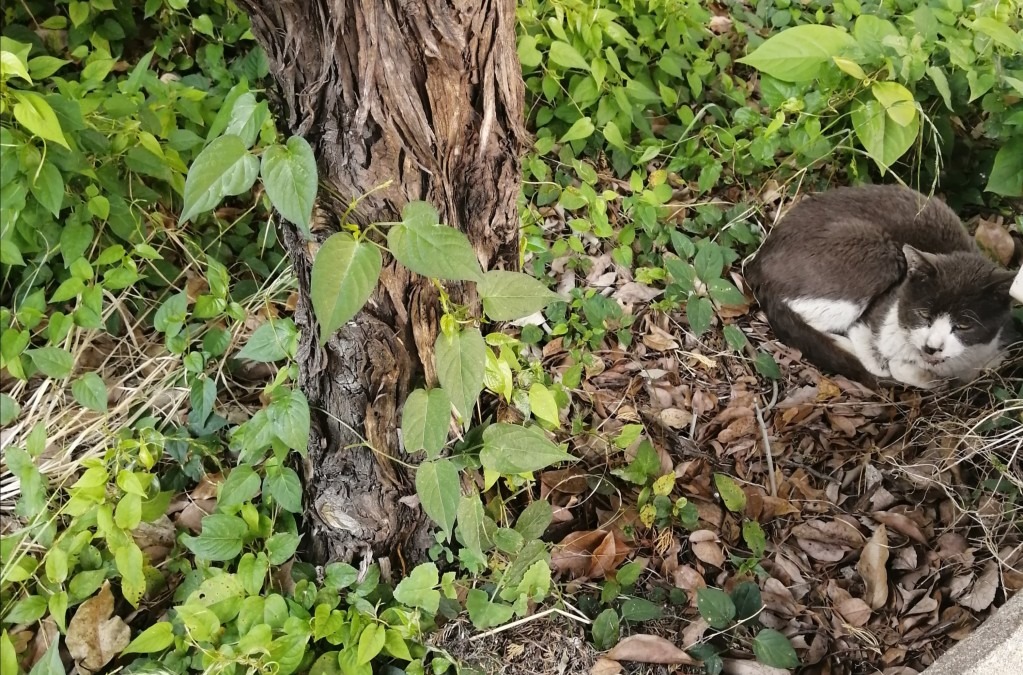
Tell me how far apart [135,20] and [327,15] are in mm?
1891

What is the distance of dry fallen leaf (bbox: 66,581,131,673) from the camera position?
5.08 ft

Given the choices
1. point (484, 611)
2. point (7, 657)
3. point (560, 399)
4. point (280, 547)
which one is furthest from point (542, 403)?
point (7, 657)

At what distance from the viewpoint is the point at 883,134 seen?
2090 millimetres

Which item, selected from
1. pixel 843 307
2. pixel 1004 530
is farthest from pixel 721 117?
pixel 1004 530

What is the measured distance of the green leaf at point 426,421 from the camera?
130cm

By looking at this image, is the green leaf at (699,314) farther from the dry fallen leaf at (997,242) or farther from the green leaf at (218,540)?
the green leaf at (218,540)

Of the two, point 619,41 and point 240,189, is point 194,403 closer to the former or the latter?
point 240,189

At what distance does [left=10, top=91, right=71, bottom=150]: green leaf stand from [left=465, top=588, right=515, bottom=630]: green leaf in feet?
4.37

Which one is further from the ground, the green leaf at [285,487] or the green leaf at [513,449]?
the green leaf at [513,449]

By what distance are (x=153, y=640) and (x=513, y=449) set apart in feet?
3.05

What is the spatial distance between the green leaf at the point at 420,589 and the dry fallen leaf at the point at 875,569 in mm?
1249

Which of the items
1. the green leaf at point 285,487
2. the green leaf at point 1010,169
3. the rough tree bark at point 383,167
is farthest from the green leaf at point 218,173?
the green leaf at point 1010,169

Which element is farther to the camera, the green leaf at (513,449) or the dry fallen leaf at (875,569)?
the dry fallen leaf at (875,569)

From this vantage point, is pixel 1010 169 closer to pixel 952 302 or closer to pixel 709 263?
pixel 952 302
